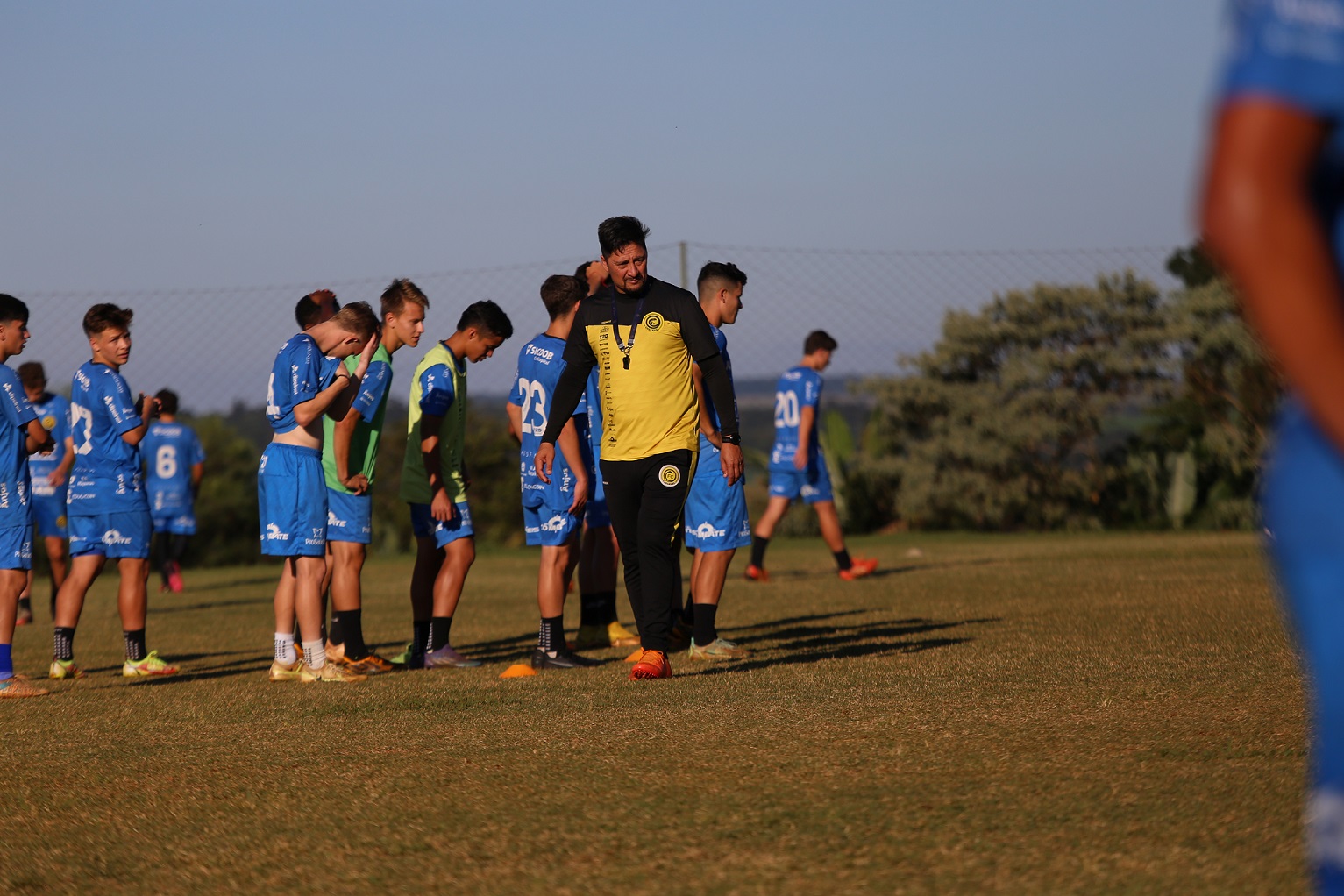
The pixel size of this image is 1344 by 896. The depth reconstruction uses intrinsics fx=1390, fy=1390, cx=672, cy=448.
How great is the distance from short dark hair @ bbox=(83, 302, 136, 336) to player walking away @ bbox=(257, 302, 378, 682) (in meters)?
1.25

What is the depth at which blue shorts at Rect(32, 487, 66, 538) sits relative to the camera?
1254 cm

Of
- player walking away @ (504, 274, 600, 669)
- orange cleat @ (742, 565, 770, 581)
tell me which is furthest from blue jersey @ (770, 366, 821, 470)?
player walking away @ (504, 274, 600, 669)

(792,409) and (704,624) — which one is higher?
(792,409)

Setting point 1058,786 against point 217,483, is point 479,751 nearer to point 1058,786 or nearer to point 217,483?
point 1058,786

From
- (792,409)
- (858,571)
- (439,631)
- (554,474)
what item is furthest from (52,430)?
(858,571)

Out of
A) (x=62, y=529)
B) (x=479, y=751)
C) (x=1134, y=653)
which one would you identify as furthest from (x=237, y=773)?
(x=62, y=529)

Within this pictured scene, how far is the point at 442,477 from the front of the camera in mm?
7969

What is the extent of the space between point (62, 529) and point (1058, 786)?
10944 mm

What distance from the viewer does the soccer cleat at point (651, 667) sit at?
6.58 m

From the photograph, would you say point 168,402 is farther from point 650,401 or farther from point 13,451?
point 650,401

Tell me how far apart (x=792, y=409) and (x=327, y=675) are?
20.5 ft

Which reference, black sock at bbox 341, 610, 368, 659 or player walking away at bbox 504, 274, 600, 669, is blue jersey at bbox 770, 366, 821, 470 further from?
black sock at bbox 341, 610, 368, 659

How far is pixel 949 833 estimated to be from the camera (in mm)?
3469

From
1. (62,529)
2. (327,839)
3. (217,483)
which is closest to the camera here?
(327,839)
